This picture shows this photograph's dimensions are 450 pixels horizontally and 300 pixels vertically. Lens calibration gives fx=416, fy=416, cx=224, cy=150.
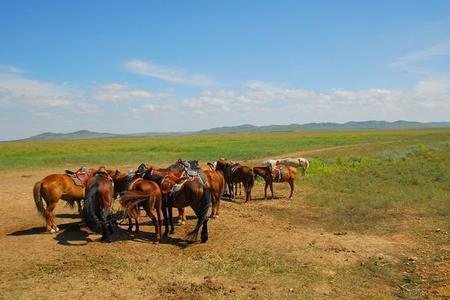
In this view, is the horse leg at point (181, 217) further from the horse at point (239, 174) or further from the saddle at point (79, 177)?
the horse at point (239, 174)

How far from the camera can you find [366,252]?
1006cm

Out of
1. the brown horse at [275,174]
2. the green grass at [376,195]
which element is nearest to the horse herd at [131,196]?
the green grass at [376,195]

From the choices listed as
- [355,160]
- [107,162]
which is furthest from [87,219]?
[107,162]

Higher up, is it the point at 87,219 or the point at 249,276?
the point at 87,219

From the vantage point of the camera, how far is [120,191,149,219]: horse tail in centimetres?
1074

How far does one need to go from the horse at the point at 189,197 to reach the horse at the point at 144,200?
0.40 meters

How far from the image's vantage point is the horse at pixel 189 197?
35.7 feet

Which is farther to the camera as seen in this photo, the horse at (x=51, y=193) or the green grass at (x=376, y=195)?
the green grass at (x=376, y=195)

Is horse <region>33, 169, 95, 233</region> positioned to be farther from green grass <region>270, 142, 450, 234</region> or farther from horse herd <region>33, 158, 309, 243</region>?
green grass <region>270, 142, 450, 234</region>

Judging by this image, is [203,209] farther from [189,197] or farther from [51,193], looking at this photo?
[51,193]

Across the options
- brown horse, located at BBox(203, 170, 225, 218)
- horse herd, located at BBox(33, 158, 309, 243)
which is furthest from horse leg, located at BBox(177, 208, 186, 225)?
brown horse, located at BBox(203, 170, 225, 218)

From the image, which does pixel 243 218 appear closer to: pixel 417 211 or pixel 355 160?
pixel 417 211

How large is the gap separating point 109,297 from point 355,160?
2810 centimetres

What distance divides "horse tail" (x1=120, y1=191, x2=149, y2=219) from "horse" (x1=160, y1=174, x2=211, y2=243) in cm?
82
